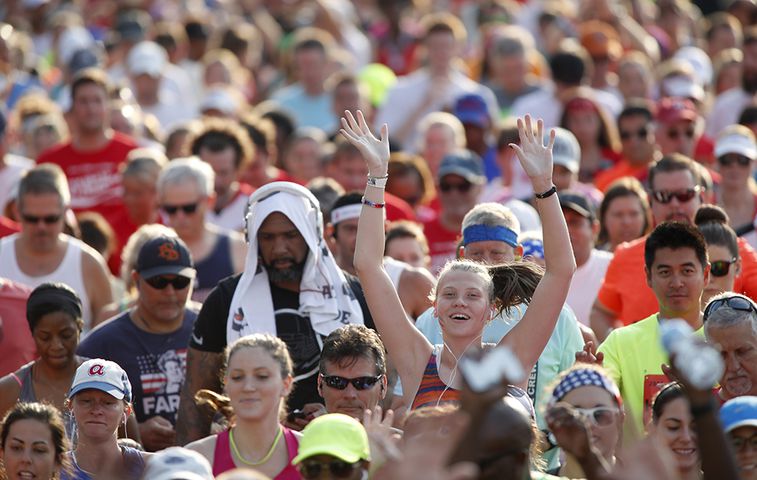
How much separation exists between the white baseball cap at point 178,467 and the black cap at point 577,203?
165 inches

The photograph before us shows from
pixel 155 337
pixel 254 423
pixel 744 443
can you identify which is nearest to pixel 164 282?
pixel 155 337

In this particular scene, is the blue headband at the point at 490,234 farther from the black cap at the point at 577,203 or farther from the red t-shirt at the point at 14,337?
the red t-shirt at the point at 14,337

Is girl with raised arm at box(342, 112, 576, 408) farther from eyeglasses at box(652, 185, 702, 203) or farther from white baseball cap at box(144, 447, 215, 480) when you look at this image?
eyeglasses at box(652, 185, 702, 203)

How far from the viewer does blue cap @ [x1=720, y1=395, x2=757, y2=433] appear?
5883 millimetres

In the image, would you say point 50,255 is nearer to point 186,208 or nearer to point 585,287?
point 186,208

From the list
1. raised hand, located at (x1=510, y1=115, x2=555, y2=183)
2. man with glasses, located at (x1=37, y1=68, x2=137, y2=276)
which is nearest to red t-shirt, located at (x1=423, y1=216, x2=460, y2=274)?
man with glasses, located at (x1=37, y1=68, x2=137, y2=276)

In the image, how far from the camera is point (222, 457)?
6.51 m

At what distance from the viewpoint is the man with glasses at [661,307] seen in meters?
7.34

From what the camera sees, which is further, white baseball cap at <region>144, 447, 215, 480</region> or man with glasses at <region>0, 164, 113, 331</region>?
man with glasses at <region>0, 164, 113, 331</region>

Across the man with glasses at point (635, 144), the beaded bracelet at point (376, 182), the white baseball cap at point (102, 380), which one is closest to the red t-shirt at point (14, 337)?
the white baseball cap at point (102, 380)

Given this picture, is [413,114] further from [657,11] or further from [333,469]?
[333,469]

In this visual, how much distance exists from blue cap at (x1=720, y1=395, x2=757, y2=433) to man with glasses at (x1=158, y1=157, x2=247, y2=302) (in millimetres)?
4282

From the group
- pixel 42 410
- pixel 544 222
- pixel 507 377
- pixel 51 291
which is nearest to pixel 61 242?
pixel 51 291

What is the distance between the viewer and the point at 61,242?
9.66m
